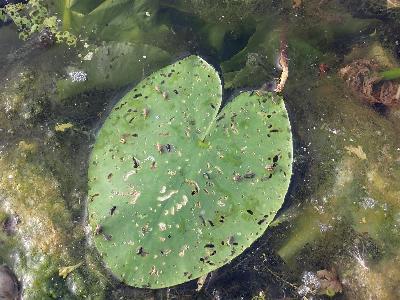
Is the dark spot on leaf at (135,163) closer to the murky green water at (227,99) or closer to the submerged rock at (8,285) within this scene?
the murky green water at (227,99)

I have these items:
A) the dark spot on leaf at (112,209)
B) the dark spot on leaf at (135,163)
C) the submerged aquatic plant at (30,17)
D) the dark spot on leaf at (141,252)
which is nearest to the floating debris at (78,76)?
the submerged aquatic plant at (30,17)

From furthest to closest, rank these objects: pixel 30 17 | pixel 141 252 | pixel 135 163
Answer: pixel 30 17
pixel 135 163
pixel 141 252

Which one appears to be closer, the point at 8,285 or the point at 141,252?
the point at 141,252

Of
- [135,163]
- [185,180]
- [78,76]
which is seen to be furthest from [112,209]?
[78,76]

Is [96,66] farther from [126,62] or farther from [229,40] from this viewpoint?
[229,40]

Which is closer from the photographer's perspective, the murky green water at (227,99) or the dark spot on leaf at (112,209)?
the dark spot on leaf at (112,209)

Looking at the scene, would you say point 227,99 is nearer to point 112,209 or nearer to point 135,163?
point 135,163

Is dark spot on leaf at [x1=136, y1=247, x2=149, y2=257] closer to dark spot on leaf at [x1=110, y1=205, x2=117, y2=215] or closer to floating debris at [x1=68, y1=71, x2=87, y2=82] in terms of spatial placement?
dark spot on leaf at [x1=110, y1=205, x2=117, y2=215]
